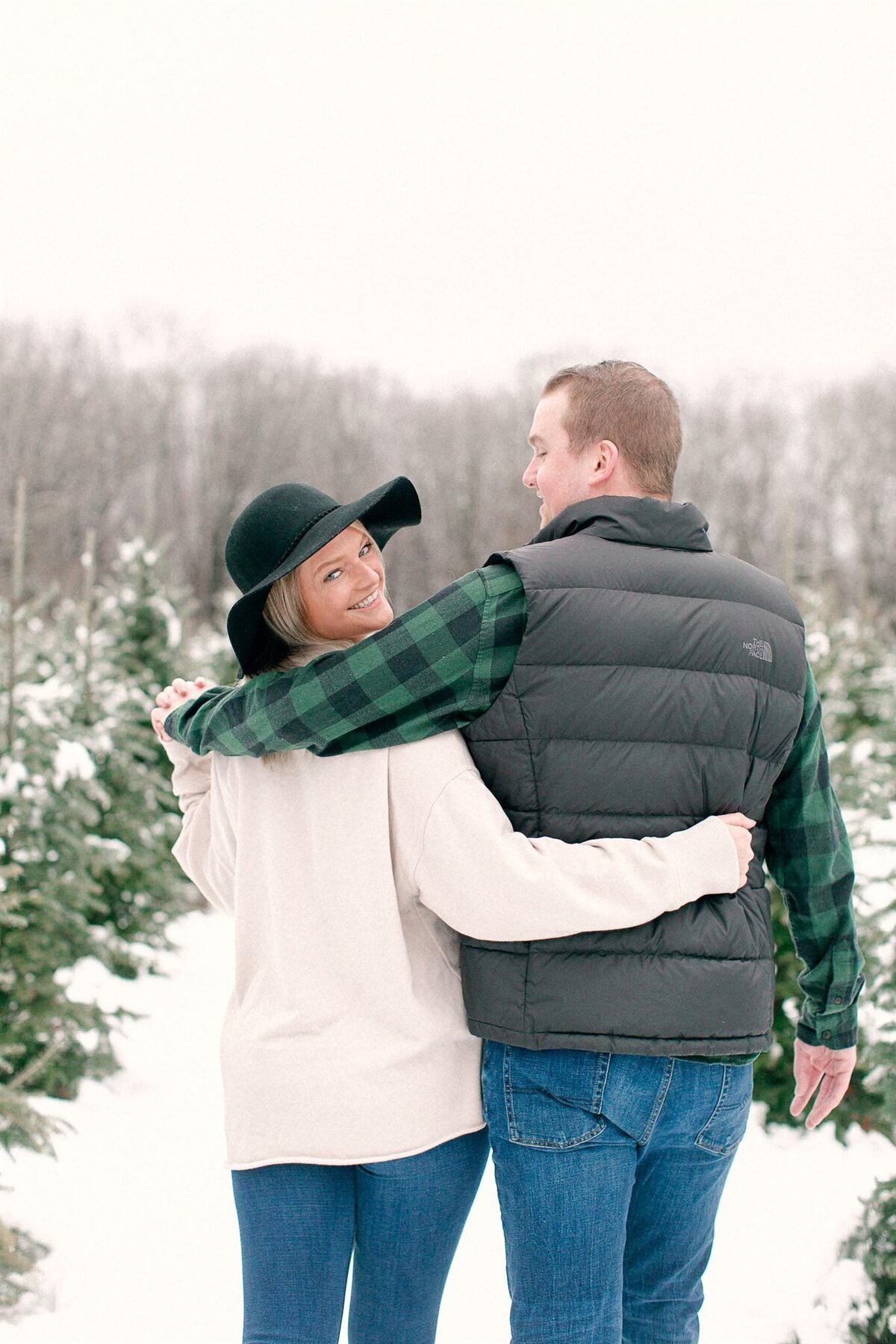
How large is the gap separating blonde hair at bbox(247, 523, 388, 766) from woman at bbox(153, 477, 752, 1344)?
0.05 metres

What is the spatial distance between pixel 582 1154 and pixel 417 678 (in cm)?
74

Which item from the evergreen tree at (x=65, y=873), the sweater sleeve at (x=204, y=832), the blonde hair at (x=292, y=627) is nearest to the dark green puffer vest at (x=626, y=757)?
the blonde hair at (x=292, y=627)

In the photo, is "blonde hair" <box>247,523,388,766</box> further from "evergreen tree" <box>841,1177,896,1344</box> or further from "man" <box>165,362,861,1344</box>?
"evergreen tree" <box>841,1177,896,1344</box>

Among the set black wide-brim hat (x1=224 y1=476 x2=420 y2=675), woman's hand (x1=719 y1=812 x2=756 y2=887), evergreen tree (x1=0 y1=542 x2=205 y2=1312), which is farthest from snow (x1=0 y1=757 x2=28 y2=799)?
woman's hand (x1=719 y1=812 x2=756 y2=887)

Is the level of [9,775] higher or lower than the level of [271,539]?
lower

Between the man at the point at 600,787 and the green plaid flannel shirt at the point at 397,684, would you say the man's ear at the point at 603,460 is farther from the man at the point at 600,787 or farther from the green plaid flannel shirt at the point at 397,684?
the green plaid flannel shirt at the point at 397,684

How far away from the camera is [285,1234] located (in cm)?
185

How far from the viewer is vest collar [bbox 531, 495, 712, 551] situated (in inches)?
→ 75.3

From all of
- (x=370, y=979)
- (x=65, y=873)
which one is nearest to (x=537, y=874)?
(x=370, y=979)

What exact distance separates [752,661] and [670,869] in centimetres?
37

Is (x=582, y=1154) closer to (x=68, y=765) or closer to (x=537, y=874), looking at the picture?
(x=537, y=874)

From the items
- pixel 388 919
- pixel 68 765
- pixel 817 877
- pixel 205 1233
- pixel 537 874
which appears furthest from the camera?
pixel 68 765

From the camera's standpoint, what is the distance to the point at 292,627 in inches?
81.4

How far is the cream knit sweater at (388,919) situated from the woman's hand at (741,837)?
0.07 ft
